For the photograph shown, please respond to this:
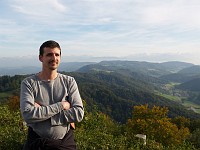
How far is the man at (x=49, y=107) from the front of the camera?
4.35 meters

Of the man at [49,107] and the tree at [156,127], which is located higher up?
the man at [49,107]

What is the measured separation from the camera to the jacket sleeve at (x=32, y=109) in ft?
14.1

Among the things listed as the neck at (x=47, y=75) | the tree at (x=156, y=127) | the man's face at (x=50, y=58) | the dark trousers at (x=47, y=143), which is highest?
the man's face at (x=50, y=58)

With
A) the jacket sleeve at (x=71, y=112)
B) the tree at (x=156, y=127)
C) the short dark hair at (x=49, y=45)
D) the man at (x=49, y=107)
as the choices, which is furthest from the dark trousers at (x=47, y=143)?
the tree at (x=156, y=127)

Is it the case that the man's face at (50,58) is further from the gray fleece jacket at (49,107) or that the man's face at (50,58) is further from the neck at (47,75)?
the gray fleece jacket at (49,107)

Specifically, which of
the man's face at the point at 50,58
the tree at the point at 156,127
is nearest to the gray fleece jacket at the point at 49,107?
the man's face at the point at 50,58

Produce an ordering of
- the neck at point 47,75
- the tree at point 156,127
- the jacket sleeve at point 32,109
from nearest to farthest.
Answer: the jacket sleeve at point 32,109 < the neck at point 47,75 < the tree at point 156,127

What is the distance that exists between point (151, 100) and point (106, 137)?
152337 millimetres

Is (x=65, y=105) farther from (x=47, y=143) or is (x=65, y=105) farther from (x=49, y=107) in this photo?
(x=47, y=143)

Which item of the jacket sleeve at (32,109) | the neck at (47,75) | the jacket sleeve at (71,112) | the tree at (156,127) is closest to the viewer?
the jacket sleeve at (32,109)

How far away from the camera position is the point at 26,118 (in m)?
4.37

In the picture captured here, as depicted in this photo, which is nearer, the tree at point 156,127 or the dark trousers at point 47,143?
the dark trousers at point 47,143

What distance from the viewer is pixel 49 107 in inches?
173

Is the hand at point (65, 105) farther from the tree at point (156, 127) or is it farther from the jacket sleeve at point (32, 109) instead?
the tree at point (156, 127)
